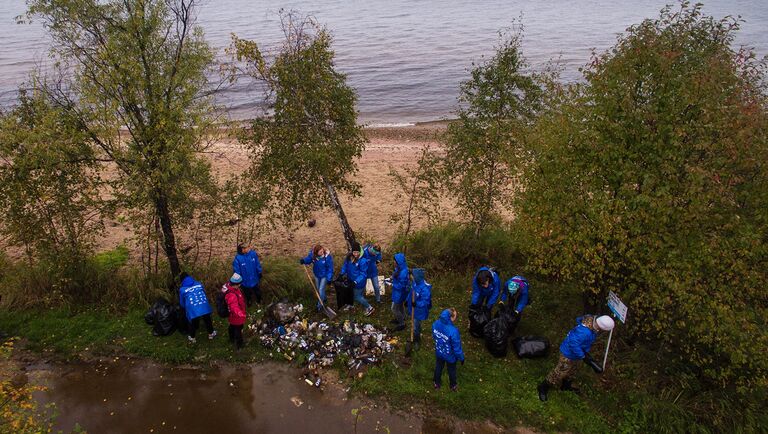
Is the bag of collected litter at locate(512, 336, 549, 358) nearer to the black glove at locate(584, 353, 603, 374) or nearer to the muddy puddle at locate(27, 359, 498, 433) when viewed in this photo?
the black glove at locate(584, 353, 603, 374)

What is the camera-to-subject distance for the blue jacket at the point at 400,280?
9234 mm

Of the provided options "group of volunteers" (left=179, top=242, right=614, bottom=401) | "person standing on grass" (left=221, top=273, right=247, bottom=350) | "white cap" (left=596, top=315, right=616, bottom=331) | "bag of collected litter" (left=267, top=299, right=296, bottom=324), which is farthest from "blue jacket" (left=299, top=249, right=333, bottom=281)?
"white cap" (left=596, top=315, right=616, bottom=331)

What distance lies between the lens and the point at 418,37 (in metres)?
59.8

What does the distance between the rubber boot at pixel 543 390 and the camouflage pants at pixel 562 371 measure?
9 cm

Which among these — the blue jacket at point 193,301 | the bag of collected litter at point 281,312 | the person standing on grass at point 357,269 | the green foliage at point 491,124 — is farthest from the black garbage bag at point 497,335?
the blue jacket at point 193,301

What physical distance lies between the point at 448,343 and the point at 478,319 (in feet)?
6.39

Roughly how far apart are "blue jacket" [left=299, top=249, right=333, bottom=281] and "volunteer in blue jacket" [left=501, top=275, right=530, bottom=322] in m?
3.68

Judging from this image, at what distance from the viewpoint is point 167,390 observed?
26.8 ft

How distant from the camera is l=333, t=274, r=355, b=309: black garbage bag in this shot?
10.1 m

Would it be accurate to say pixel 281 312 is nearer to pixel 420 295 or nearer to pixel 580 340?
pixel 420 295

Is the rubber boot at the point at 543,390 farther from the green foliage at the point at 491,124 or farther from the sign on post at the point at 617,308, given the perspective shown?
the green foliage at the point at 491,124

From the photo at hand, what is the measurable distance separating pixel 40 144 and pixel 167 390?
4.81 metres

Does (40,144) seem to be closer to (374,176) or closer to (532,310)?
(532,310)

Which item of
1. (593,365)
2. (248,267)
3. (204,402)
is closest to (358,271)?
(248,267)
